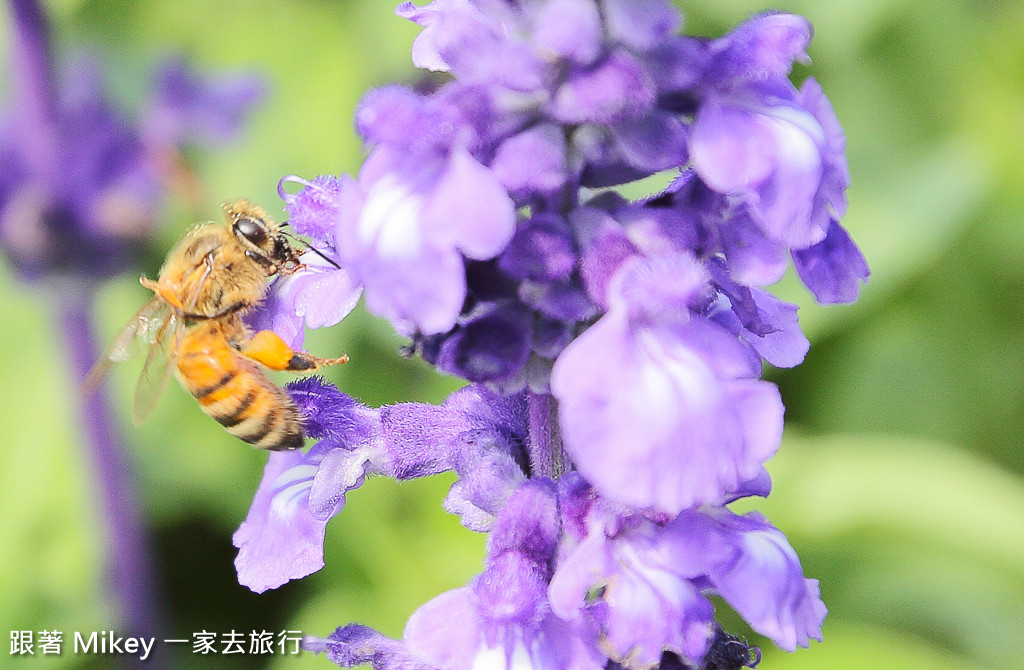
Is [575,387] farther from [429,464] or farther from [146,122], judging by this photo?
[146,122]

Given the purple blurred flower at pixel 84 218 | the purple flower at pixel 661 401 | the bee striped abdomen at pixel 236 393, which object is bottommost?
the purple blurred flower at pixel 84 218

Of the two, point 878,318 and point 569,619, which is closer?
point 569,619

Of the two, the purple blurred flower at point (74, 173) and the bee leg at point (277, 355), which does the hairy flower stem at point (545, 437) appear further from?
the purple blurred flower at point (74, 173)

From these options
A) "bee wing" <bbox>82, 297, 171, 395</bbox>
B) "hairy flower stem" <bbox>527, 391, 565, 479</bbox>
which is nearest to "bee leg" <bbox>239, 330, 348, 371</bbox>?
"bee wing" <bbox>82, 297, 171, 395</bbox>

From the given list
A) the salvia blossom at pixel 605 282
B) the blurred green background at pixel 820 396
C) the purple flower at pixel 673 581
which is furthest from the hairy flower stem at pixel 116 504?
the purple flower at pixel 673 581

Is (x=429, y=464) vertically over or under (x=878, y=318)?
over

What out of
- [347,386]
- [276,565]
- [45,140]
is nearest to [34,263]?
[45,140]

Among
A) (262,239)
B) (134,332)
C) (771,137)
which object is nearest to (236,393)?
(262,239)
